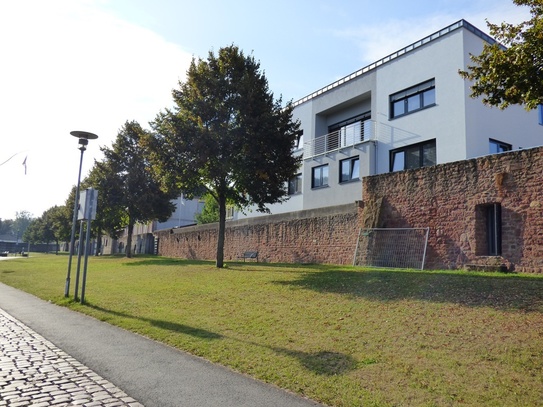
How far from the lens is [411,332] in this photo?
23.0ft

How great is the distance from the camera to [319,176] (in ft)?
95.2

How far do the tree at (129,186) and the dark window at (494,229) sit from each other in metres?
27.2

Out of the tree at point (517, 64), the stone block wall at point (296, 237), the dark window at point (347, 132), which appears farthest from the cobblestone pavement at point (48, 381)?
the dark window at point (347, 132)

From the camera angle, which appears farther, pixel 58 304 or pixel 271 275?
pixel 271 275

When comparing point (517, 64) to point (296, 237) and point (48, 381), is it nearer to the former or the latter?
point (48, 381)

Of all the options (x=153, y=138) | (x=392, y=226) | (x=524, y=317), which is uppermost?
(x=153, y=138)

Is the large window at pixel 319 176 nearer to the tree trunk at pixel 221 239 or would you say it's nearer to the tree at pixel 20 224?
the tree trunk at pixel 221 239

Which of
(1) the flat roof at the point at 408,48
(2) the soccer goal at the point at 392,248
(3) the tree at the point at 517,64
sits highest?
(1) the flat roof at the point at 408,48

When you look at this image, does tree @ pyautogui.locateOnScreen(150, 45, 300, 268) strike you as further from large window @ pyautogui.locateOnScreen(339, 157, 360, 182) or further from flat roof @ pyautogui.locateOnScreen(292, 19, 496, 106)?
flat roof @ pyautogui.locateOnScreen(292, 19, 496, 106)

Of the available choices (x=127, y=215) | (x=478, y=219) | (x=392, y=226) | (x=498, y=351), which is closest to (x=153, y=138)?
(x=392, y=226)

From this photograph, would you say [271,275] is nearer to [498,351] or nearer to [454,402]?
[498,351]

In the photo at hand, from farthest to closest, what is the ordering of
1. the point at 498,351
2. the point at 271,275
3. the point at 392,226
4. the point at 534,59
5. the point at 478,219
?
the point at 392,226
the point at 271,275
the point at 478,219
the point at 534,59
the point at 498,351

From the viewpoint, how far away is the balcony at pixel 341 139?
25688mm

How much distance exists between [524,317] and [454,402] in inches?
139
